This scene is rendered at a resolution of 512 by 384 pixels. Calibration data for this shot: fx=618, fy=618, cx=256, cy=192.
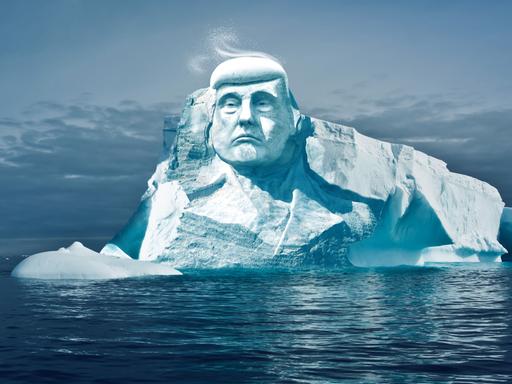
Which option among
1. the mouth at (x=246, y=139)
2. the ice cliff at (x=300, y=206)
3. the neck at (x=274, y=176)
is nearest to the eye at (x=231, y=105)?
the mouth at (x=246, y=139)

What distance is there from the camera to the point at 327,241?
1892 centimetres

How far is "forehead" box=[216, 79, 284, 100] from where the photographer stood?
61.5ft

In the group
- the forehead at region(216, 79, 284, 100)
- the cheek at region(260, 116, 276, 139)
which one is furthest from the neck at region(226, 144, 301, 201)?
the forehead at region(216, 79, 284, 100)

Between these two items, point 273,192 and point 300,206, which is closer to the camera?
point 300,206

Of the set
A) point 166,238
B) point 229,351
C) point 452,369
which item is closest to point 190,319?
point 229,351

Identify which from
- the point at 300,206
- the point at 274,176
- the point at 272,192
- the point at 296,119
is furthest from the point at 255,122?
the point at 300,206

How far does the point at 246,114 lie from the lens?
18547mm

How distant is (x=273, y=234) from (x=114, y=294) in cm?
850

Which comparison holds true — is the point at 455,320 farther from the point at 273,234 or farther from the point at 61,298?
the point at 273,234

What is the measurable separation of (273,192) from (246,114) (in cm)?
271

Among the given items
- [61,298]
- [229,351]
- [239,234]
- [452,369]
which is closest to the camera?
[452,369]

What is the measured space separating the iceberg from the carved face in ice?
498 centimetres

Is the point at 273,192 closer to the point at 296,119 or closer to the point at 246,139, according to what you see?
the point at 246,139

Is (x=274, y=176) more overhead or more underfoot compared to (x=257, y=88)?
more underfoot
